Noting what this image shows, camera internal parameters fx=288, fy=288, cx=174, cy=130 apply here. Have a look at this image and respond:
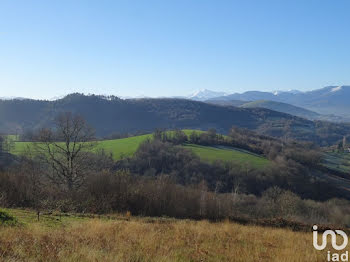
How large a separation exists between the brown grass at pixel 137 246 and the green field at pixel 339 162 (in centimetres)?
7670

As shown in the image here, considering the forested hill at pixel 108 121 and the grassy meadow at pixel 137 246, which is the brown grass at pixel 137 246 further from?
the forested hill at pixel 108 121

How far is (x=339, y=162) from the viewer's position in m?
83.4

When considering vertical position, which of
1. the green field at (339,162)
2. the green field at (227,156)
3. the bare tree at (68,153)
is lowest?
the green field at (339,162)

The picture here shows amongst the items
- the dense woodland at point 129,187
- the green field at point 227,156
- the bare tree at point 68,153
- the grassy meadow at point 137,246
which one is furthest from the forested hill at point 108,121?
the grassy meadow at point 137,246

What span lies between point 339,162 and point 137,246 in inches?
3568

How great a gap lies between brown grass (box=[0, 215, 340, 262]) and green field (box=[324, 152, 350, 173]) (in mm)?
76702

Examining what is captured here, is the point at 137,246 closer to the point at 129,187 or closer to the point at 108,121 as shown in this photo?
the point at 129,187

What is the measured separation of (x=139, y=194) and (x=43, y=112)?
546 ft

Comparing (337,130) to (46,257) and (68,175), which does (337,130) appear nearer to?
(68,175)

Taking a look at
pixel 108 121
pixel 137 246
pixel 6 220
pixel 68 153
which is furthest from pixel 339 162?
pixel 108 121

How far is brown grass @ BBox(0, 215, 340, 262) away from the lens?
19.5ft

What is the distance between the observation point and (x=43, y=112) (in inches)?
6565

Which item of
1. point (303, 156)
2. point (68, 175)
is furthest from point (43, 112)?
point (68, 175)

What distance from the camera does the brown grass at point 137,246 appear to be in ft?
19.5
